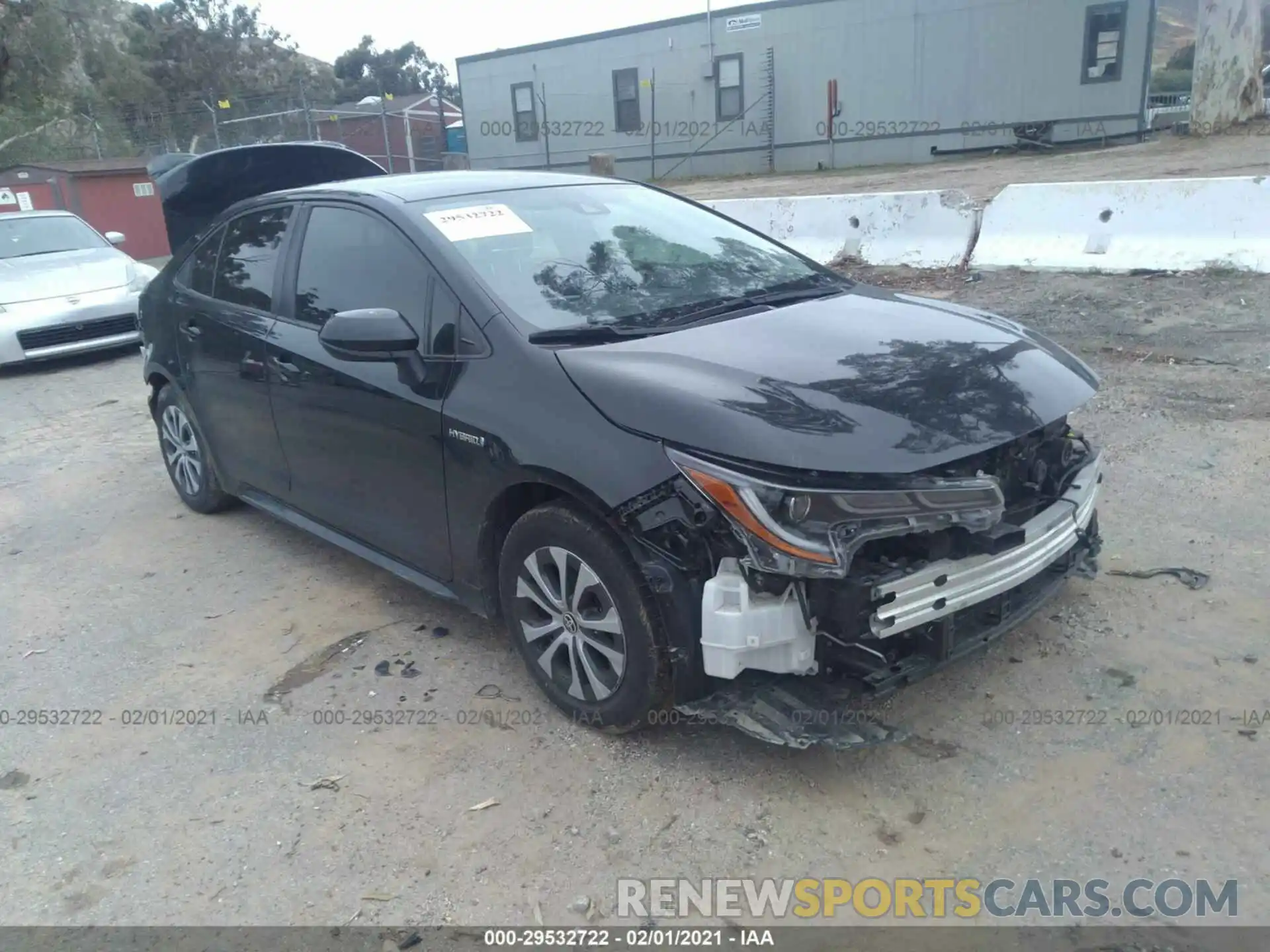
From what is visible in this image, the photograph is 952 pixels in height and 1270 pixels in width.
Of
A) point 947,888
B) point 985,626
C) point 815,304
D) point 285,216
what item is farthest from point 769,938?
point 285,216

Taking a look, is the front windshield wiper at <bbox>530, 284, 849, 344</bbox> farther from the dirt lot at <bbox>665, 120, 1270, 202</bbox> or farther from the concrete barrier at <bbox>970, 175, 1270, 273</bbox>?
the dirt lot at <bbox>665, 120, 1270, 202</bbox>

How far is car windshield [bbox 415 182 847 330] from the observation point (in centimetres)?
354

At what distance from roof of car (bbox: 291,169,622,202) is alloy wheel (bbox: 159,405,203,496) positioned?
1.63m

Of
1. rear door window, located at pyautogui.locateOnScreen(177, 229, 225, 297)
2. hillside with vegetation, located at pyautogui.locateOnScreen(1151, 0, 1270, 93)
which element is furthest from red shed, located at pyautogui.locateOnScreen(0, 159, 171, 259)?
hillside with vegetation, located at pyautogui.locateOnScreen(1151, 0, 1270, 93)

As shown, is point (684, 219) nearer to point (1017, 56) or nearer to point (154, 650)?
point (154, 650)

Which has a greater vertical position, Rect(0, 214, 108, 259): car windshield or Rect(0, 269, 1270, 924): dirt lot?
Rect(0, 214, 108, 259): car windshield

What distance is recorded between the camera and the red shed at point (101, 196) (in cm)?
1672

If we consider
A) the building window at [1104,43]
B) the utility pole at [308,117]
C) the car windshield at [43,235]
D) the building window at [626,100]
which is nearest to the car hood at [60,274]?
the car windshield at [43,235]

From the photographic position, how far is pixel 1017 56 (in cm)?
2258

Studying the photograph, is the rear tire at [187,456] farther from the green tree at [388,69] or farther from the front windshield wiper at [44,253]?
the green tree at [388,69]

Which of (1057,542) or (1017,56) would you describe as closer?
(1057,542)

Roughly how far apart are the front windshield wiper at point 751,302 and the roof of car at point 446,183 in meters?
1.06

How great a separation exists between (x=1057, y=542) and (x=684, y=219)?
2.12m

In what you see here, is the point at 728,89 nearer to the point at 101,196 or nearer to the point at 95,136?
the point at 101,196
